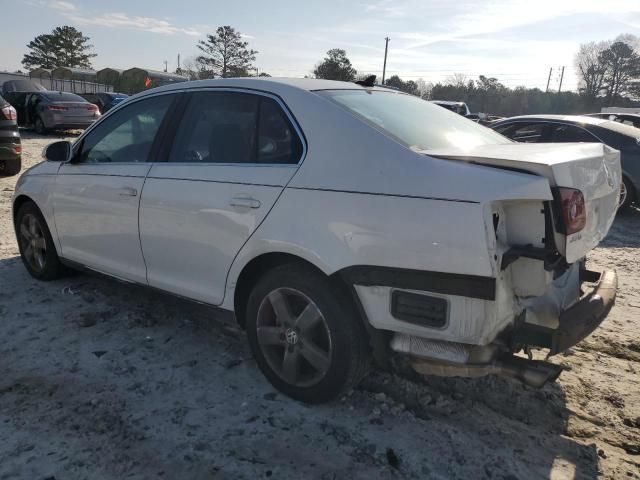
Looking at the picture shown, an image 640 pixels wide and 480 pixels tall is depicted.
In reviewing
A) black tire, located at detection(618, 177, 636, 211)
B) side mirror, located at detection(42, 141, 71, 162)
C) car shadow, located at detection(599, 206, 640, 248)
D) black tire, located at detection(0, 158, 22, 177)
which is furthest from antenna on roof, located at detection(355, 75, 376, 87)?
black tire, located at detection(0, 158, 22, 177)

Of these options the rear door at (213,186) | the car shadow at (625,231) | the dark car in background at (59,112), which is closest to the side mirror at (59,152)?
the rear door at (213,186)

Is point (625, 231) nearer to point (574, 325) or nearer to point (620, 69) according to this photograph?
point (574, 325)

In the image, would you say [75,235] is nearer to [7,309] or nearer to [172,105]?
[7,309]

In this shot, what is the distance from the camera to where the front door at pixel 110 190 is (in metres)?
3.62

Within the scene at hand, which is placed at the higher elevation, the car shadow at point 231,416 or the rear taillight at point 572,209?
the rear taillight at point 572,209

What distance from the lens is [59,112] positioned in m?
16.7

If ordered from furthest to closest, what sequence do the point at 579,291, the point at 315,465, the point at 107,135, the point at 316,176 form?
the point at 107,135
the point at 579,291
the point at 316,176
the point at 315,465

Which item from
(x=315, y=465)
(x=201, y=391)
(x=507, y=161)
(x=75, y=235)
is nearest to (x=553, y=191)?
(x=507, y=161)

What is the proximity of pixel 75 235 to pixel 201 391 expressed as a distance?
6.18 ft

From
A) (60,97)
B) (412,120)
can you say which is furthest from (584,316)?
(60,97)

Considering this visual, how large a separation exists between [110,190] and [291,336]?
179cm

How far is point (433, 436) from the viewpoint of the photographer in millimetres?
2693

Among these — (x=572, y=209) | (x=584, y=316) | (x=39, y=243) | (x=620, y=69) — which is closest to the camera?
(x=572, y=209)

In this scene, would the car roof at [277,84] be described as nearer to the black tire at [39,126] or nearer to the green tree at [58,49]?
the black tire at [39,126]
